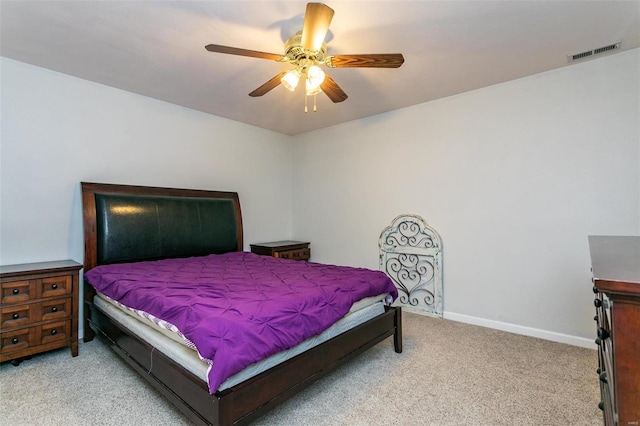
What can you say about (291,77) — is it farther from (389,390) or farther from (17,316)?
(17,316)

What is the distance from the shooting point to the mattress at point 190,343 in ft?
5.09

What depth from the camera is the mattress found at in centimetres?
155

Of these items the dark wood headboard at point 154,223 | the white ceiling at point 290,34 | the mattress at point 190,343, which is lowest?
the mattress at point 190,343

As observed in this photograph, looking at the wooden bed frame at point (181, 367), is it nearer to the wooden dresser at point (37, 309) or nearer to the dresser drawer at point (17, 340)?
the wooden dresser at point (37, 309)

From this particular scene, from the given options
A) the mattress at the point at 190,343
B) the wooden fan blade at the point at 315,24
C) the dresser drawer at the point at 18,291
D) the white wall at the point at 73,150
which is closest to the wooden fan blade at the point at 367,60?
the wooden fan blade at the point at 315,24

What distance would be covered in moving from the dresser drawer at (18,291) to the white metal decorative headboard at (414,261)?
3.55 m

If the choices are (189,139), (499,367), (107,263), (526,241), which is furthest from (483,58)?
(107,263)

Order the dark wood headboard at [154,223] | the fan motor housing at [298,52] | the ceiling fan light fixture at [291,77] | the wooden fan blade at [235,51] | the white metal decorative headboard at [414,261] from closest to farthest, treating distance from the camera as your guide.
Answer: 1. the wooden fan blade at [235,51]
2. the fan motor housing at [298,52]
3. the ceiling fan light fixture at [291,77]
4. the dark wood headboard at [154,223]
5. the white metal decorative headboard at [414,261]

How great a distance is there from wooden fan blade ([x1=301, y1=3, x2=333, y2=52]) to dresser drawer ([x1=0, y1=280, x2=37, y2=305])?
2.79m

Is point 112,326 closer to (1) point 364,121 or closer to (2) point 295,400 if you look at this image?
(2) point 295,400

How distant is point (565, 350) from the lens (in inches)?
106

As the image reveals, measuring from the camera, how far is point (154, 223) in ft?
11.2

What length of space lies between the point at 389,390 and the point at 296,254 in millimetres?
2704

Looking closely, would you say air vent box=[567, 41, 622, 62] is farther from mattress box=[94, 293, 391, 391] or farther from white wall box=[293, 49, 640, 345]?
mattress box=[94, 293, 391, 391]
